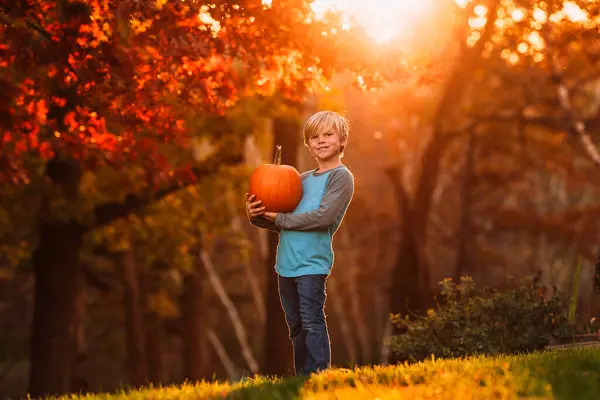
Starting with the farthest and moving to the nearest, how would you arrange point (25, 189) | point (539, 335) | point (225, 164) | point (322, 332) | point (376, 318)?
point (376, 318) → point (225, 164) → point (25, 189) → point (539, 335) → point (322, 332)

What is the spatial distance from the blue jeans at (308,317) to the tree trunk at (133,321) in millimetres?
17673

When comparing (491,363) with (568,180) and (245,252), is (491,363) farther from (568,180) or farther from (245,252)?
(568,180)

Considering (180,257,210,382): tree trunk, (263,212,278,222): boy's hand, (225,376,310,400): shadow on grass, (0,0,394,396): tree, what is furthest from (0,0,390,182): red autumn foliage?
(180,257,210,382): tree trunk

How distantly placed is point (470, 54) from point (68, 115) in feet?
46.4

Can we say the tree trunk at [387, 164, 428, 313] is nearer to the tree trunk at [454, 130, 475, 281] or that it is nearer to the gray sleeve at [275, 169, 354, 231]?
the tree trunk at [454, 130, 475, 281]

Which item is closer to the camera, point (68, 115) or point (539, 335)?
point (539, 335)

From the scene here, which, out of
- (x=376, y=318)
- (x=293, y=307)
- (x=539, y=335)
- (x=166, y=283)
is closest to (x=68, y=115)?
(x=293, y=307)

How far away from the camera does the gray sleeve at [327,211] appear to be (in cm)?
745

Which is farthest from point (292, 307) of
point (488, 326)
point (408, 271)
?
point (408, 271)

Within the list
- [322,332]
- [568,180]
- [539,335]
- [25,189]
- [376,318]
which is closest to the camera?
[322,332]

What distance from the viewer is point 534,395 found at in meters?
6.06

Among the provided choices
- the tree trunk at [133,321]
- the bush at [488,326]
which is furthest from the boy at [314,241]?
the tree trunk at [133,321]

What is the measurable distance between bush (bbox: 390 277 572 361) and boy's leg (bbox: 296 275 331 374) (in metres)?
2.98

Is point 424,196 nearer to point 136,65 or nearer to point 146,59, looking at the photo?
point 146,59
